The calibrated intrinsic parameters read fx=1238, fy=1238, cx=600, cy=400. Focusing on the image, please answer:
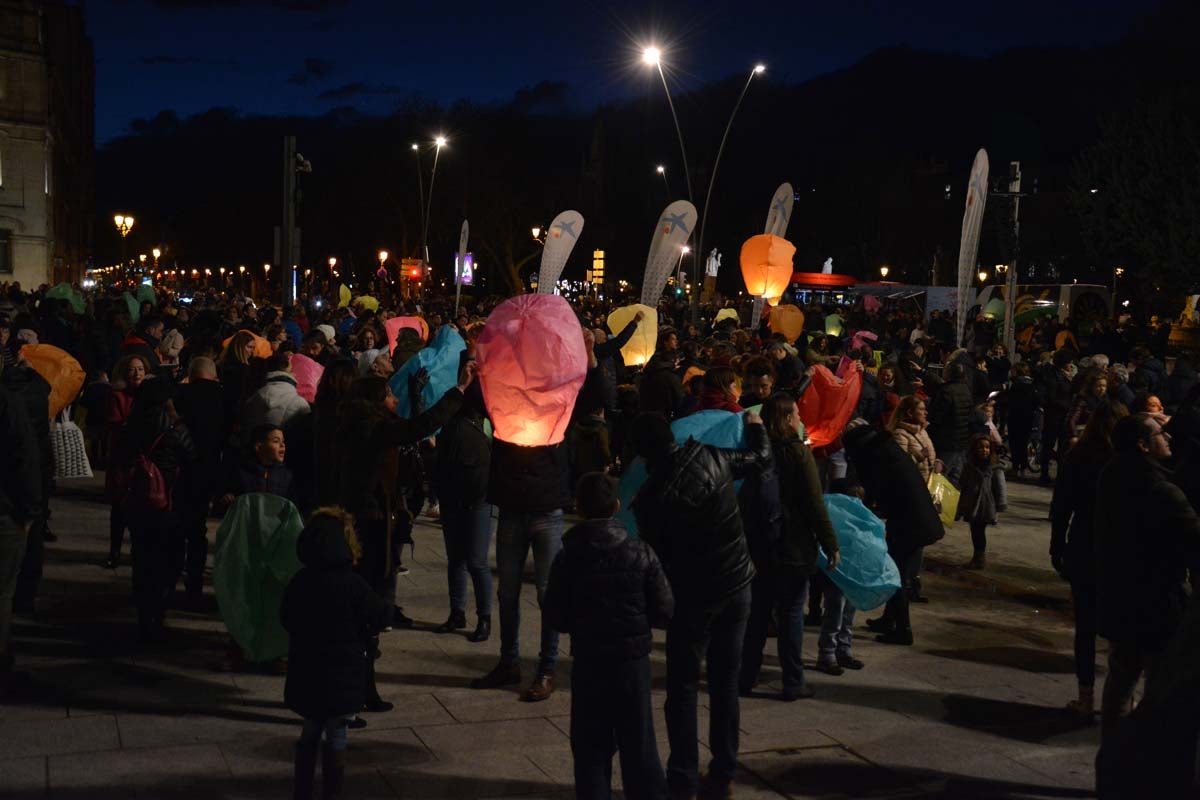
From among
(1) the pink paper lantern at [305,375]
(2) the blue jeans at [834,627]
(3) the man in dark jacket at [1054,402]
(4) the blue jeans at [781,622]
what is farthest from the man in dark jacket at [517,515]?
(3) the man in dark jacket at [1054,402]

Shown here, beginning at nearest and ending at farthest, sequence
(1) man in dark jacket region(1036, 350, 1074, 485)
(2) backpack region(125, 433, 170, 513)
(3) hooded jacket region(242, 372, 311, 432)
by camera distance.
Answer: (2) backpack region(125, 433, 170, 513) → (3) hooded jacket region(242, 372, 311, 432) → (1) man in dark jacket region(1036, 350, 1074, 485)

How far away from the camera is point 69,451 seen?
1261 cm

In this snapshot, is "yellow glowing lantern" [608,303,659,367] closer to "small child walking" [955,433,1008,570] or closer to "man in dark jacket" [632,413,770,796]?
"small child walking" [955,433,1008,570]

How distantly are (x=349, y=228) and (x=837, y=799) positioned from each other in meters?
68.4

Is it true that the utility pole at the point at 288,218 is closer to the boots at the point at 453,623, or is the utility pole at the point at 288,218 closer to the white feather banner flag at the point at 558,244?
the white feather banner flag at the point at 558,244

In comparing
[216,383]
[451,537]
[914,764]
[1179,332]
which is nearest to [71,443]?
[216,383]

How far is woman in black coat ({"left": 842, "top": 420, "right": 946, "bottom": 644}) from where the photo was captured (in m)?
8.41

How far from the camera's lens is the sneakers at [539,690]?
6.89 meters

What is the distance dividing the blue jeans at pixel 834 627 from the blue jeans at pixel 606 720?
3.07 m

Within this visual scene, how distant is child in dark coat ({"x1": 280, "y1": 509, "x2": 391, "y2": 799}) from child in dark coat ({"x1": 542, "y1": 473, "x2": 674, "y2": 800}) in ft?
2.86

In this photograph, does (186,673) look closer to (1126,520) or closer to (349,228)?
(1126,520)

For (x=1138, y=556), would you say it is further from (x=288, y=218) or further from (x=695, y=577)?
(x=288, y=218)

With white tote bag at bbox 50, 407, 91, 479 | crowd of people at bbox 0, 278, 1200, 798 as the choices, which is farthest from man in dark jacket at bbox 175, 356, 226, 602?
white tote bag at bbox 50, 407, 91, 479

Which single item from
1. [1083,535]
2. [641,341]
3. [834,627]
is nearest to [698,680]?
[834,627]
